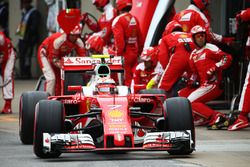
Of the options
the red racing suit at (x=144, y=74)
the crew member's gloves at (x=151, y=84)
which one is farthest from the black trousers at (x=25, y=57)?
the crew member's gloves at (x=151, y=84)

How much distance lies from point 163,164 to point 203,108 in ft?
18.6

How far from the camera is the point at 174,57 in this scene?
62.0 ft

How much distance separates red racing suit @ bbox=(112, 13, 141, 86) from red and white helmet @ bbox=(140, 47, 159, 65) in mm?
1059

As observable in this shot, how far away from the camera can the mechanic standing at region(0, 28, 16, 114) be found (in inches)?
839

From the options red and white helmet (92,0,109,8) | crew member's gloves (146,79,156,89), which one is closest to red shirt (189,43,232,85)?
crew member's gloves (146,79,156,89)

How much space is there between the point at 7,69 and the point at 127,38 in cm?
242

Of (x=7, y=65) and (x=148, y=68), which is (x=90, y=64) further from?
(x=7, y=65)

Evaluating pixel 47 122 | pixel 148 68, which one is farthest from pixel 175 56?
pixel 47 122

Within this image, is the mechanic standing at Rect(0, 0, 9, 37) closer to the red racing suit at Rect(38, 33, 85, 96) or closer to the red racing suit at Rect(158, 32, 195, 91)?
the red racing suit at Rect(38, 33, 85, 96)

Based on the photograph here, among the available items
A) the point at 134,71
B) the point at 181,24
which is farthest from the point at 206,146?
the point at 134,71

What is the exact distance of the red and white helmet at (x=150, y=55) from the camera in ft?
66.4

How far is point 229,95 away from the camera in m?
21.8

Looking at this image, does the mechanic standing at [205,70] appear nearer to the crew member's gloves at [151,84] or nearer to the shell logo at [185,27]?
the shell logo at [185,27]

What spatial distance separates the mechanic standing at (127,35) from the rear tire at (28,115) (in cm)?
619
